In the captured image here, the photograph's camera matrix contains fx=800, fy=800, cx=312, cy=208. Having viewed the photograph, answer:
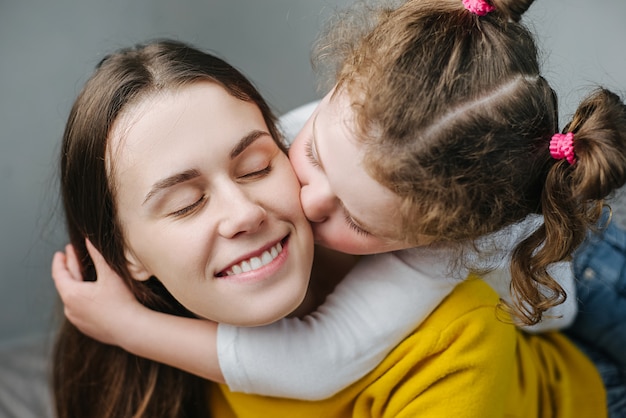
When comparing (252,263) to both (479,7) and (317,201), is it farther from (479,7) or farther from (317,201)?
(479,7)

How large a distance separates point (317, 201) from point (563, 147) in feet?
1.02

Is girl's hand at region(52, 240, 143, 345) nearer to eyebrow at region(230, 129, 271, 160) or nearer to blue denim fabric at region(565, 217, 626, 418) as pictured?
eyebrow at region(230, 129, 271, 160)

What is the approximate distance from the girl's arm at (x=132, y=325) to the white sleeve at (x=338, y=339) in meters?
0.04

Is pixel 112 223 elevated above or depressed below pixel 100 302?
above

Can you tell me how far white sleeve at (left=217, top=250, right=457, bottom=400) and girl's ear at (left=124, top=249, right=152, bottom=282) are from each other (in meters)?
0.15

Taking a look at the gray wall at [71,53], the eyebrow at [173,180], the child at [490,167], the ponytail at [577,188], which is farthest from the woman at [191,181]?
the gray wall at [71,53]

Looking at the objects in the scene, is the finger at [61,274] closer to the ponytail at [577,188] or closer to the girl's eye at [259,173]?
the girl's eye at [259,173]

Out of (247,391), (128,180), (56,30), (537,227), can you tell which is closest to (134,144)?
(128,180)

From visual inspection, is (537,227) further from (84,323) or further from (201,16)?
(201,16)

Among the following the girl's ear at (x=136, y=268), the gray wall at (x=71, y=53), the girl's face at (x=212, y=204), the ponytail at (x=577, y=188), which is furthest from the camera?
the gray wall at (x=71, y=53)

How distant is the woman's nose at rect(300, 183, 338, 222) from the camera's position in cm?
103

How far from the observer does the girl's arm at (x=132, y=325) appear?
1.17 m

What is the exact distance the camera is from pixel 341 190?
39.2 inches

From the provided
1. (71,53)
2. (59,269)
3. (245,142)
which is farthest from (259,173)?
(71,53)
